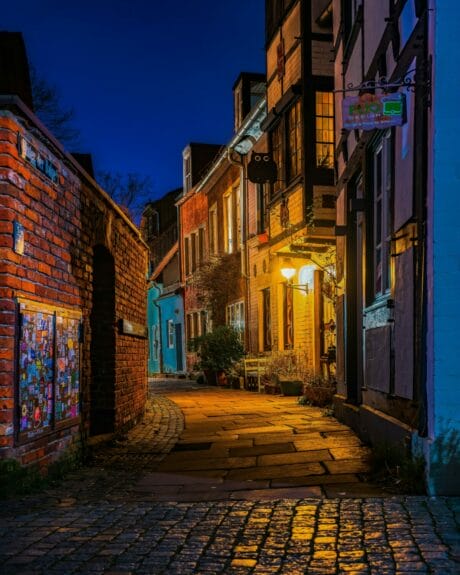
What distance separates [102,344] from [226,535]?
16.4 ft

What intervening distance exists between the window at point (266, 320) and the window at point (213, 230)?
18.3 ft

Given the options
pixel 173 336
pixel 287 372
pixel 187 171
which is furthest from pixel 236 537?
pixel 173 336

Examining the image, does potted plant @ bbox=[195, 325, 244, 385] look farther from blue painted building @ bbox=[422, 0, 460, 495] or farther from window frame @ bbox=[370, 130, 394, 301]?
blue painted building @ bbox=[422, 0, 460, 495]

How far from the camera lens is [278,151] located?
15.9 meters

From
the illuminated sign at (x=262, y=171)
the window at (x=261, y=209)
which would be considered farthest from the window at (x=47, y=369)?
the window at (x=261, y=209)

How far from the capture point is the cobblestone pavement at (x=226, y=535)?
3.62 metres

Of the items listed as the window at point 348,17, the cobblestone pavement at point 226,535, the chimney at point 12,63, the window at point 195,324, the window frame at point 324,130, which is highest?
the window at point 348,17

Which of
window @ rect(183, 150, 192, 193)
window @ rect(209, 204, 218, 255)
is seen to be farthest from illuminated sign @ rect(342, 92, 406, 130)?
window @ rect(183, 150, 192, 193)

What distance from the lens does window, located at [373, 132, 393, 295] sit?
7.16 m

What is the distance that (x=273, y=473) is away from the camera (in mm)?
6293

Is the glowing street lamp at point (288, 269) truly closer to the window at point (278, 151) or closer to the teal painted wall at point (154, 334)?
the window at point (278, 151)

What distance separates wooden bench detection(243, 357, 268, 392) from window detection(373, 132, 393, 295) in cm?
852

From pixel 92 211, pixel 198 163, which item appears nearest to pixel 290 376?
pixel 92 211

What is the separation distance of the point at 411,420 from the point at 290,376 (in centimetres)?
892
